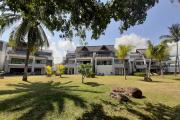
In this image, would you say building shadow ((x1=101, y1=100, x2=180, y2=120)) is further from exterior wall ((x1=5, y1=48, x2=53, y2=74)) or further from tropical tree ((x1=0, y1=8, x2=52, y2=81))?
exterior wall ((x1=5, y1=48, x2=53, y2=74))

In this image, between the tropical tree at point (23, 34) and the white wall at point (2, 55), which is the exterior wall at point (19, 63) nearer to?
the white wall at point (2, 55)

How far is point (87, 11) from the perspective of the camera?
44.2 feet

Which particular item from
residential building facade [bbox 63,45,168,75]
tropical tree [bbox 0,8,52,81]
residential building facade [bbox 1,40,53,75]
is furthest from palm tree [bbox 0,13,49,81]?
residential building facade [bbox 63,45,168,75]

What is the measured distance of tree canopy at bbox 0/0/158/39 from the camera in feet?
41.6

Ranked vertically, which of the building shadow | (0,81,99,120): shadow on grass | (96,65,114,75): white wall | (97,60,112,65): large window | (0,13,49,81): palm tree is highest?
(0,13,49,81): palm tree

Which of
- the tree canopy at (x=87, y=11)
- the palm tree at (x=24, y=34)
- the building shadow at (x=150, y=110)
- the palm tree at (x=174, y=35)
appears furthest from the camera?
the palm tree at (x=174, y=35)

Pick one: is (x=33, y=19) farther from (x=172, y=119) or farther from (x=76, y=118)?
(x=172, y=119)

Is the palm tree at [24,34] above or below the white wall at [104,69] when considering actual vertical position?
above

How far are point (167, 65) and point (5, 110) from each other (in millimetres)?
83056

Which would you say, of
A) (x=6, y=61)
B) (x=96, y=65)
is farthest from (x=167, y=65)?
(x=6, y=61)

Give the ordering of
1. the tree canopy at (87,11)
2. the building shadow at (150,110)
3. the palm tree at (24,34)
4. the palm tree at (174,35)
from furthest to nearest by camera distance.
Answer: the palm tree at (174,35) < the palm tree at (24,34) < the building shadow at (150,110) < the tree canopy at (87,11)

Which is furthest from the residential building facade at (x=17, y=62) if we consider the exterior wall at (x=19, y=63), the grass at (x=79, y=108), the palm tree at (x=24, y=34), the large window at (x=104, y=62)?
the grass at (x=79, y=108)

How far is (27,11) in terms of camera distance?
13.9 meters

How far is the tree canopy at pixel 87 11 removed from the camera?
1267 cm
